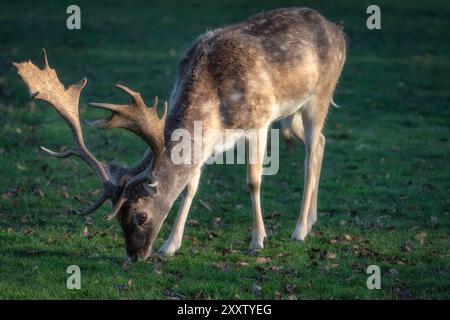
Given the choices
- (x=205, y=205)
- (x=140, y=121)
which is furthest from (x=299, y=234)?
(x=140, y=121)

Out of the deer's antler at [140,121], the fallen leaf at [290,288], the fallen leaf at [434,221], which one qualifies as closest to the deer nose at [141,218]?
the deer's antler at [140,121]

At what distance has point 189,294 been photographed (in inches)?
273

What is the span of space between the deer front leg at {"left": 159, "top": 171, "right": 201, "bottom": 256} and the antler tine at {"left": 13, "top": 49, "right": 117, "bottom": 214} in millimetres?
1168

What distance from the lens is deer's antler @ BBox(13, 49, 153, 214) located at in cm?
728

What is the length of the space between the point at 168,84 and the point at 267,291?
33.8ft

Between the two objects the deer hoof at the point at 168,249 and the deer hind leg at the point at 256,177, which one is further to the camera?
the deer hind leg at the point at 256,177

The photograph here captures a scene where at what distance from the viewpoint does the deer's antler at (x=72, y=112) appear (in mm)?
7281

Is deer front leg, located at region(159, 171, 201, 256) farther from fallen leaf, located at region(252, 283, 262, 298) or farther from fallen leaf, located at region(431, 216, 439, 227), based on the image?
fallen leaf, located at region(431, 216, 439, 227)

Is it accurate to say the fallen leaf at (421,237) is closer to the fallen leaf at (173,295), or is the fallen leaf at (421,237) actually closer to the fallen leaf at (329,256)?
the fallen leaf at (329,256)

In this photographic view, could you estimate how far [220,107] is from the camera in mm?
8094

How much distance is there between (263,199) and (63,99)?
354 cm

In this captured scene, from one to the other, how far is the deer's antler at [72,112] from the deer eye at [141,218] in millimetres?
303

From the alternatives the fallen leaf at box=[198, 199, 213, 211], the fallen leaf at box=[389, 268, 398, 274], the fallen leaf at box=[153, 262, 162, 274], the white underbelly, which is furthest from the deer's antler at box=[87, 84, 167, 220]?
the fallen leaf at box=[198, 199, 213, 211]

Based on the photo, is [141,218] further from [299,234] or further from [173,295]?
[299,234]
